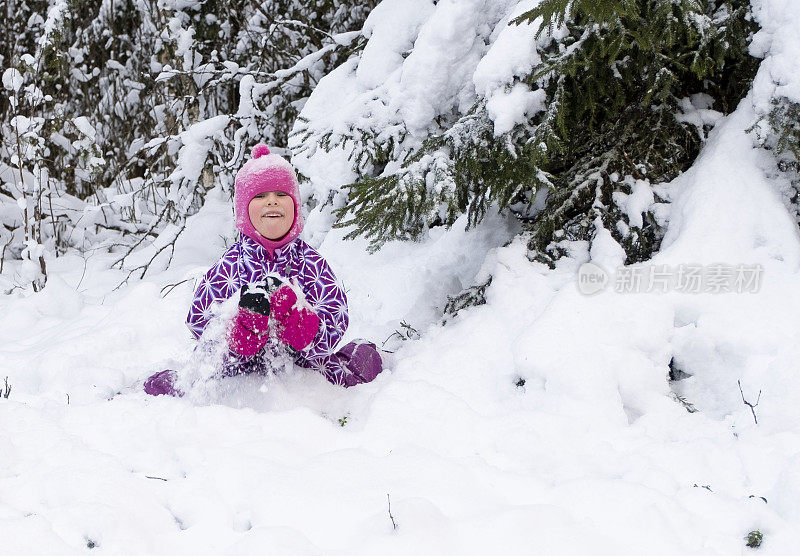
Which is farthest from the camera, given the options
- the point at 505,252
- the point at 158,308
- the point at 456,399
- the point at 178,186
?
the point at 178,186

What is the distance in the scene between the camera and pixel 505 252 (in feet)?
13.2

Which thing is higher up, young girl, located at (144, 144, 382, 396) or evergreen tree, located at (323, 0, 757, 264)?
evergreen tree, located at (323, 0, 757, 264)

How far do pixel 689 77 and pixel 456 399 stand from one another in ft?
8.40

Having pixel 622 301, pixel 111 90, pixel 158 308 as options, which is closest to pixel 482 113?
pixel 622 301

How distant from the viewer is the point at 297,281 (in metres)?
3.43

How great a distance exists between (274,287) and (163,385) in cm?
79

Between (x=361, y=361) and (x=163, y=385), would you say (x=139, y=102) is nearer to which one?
(x=163, y=385)

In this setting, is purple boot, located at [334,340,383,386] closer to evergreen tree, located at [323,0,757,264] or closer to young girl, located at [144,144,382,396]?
young girl, located at [144,144,382,396]

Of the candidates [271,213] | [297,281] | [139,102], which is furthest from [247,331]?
[139,102]

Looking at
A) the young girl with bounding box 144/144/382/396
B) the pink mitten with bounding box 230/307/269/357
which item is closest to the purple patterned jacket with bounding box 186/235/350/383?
the young girl with bounding box 144/144/382/396

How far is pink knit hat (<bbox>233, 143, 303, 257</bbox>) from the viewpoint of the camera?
3.34 meters

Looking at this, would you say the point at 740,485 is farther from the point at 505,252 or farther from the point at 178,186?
the point at 178,186

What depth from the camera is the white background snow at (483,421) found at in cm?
211

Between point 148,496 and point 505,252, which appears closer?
point 148,496
